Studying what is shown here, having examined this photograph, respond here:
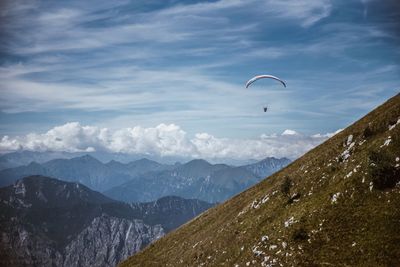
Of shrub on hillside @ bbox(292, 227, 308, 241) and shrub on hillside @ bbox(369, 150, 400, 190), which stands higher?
shrub on hillside @ bbox(369, 150, 400, 190)

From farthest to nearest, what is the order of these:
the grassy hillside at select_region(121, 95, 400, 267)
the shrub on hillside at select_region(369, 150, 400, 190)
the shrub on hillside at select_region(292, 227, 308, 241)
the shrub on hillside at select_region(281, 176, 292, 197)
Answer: the shrub on hillside at select_region(281, 176, 292, 197)
the shrub on hillside at select_region(292, 227, 308, 241)
the shrub on hillside at select_region(369, 150, 400, 190)
the grassy hillside at select_region(121, 95, 400, 267)

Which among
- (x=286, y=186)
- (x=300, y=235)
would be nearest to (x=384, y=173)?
(x=300, y=235)

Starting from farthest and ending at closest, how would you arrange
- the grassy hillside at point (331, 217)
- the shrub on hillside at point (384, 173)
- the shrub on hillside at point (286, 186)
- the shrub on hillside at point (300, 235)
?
1. the shrub on hillside at point (286, 186)
2. the shrub on hillside at point (300, 235)
3. the shrub on hillside at point (384, 173)
4. the grassy hillside at point (331, 217)

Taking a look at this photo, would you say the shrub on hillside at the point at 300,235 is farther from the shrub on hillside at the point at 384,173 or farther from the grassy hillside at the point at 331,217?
the shrub on hillside at the point at 384,173

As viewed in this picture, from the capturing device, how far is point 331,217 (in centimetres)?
3388

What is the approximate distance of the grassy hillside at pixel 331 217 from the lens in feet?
98.2

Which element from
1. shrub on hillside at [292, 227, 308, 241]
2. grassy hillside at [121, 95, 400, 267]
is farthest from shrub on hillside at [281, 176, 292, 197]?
shrub on hillside at [292, 227, 308, 241]

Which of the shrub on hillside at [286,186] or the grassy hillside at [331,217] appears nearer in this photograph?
the grassy hillside at [331,217]

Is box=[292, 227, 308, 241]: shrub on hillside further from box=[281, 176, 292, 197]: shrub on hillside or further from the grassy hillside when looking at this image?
box=[281, 176, 292, 197]: shrub on hillside

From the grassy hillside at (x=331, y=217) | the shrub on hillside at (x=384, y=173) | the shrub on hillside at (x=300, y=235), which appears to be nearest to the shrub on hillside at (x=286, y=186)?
the grassy hillside at (x=331, y=217)

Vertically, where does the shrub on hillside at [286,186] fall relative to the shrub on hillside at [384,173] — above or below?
below

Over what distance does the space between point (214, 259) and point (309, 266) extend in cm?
1553

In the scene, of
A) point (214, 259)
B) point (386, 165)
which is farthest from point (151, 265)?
point (386, 165)

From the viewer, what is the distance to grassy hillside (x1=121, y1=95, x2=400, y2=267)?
98.2ft
